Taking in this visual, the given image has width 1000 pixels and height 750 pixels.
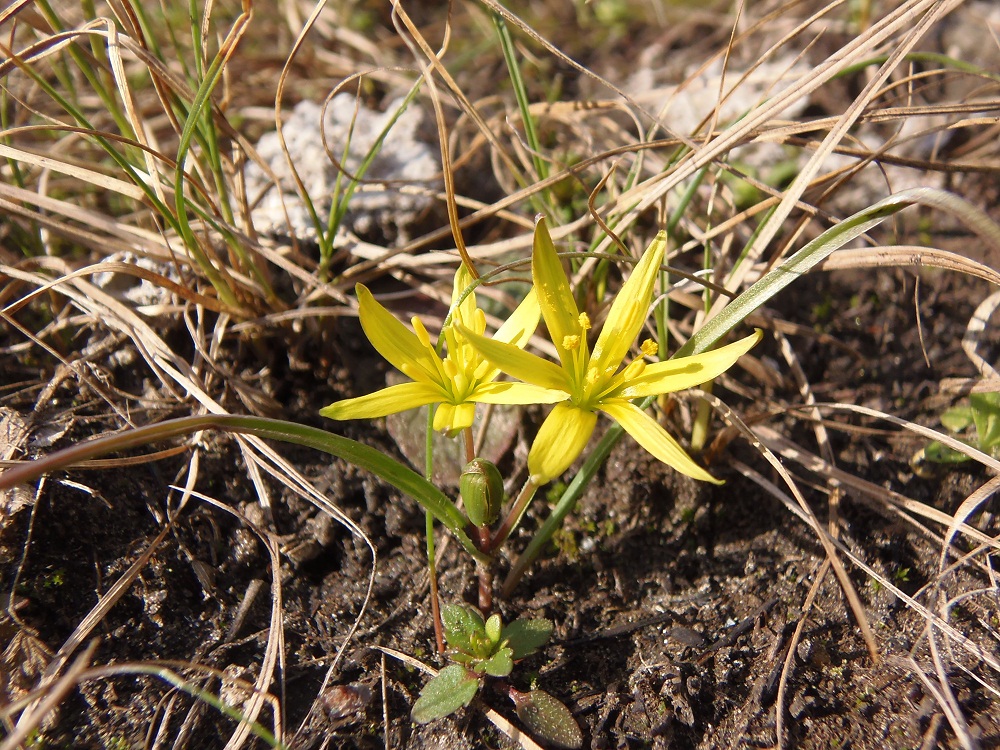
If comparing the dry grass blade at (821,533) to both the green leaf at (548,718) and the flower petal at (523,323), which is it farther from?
the green leaf at (548,718)

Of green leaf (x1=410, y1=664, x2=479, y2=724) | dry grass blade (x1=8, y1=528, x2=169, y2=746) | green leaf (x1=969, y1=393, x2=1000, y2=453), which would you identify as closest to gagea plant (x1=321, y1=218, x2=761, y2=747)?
green leaf (x1=410, y1=664, x2=479, y2=724)

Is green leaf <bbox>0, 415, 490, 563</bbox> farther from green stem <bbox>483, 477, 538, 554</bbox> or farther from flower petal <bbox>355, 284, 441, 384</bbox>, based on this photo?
flower petal <bbox>355, 284, 441, 384</bbox>

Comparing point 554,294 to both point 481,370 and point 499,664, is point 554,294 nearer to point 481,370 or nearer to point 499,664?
point 481,370

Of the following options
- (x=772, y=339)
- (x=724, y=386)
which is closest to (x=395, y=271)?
(x=724, y=386)

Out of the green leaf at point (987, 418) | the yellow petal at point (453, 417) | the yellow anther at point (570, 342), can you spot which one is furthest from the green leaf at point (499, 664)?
the green leaf at point (987, 418)

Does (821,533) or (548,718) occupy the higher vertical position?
(821,533)

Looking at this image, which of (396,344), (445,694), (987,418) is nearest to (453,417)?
(396,344)

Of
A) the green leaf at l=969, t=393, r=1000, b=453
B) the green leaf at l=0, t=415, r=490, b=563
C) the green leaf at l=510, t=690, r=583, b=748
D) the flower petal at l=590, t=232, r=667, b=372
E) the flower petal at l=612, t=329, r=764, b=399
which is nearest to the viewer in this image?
the green leaf at l=0, t=415, r=490, b=563
